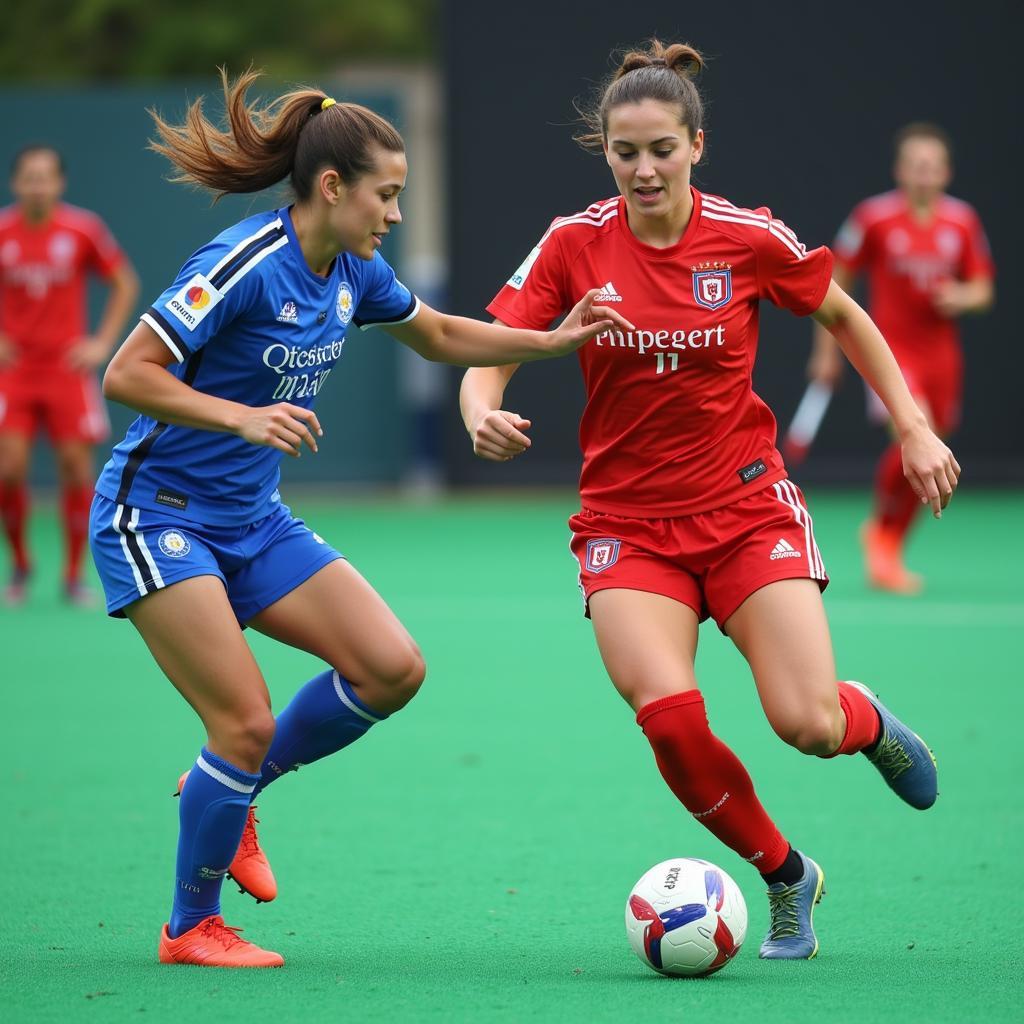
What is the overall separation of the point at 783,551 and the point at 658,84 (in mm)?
1122

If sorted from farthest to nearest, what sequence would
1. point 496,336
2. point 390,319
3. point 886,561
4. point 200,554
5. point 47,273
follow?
point 47,273 < point 886,561 < point 390,319 < point 496,336 < point 200,554

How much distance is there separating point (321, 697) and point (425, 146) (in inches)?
861

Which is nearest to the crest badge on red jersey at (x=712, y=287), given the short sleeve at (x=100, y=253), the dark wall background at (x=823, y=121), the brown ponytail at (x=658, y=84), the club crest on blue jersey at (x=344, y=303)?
the brown ponytail at (x=658, y=84)

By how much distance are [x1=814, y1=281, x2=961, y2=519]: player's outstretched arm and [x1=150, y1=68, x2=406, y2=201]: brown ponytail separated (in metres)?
1.14

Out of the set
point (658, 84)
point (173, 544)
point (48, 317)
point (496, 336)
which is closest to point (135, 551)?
point (173, 544)

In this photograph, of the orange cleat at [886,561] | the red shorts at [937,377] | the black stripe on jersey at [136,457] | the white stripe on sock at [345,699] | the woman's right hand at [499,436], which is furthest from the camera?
the red shorts at [937,377]

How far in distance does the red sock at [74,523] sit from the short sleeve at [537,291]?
18.4 ft

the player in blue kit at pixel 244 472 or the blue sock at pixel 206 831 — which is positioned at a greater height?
the player in blue kit at pixel 244 472

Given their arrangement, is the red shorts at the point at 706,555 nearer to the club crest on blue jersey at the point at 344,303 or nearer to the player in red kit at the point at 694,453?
the player in red kit at the point at 694,453

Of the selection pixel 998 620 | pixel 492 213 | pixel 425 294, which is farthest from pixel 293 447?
pixel 425 294

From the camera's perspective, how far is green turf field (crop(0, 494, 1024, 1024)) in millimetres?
3650

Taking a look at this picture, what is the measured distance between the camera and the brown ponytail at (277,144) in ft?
13.0

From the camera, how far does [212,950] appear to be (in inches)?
154

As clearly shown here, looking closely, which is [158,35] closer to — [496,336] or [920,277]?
[920,277]
